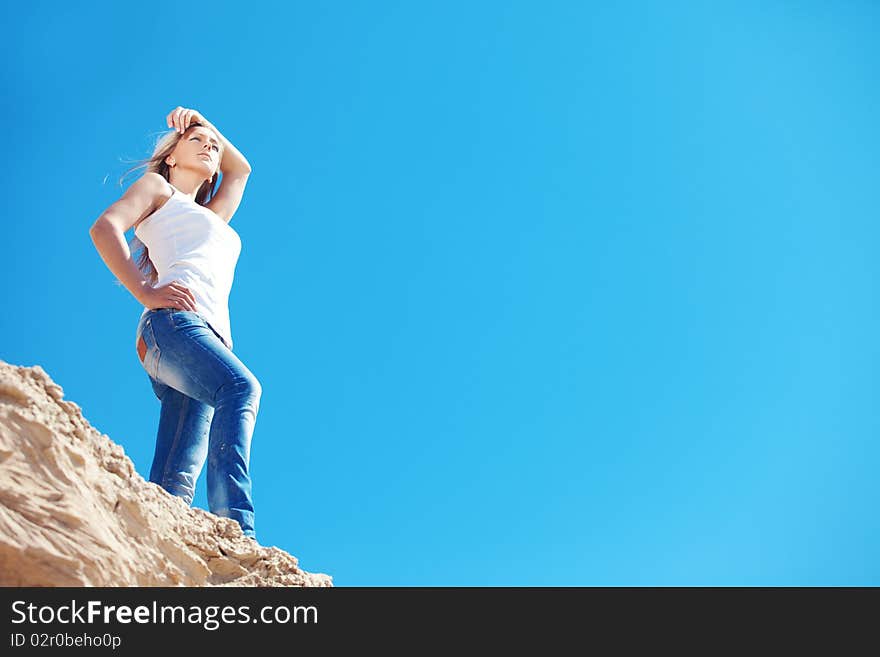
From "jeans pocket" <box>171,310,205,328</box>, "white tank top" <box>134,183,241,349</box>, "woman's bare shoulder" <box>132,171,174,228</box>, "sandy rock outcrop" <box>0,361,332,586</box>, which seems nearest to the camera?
"sandy rock outcrop" <box>0,361,332,586</box>

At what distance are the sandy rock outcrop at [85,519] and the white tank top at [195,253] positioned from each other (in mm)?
1183

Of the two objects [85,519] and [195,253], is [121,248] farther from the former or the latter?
[85,519]

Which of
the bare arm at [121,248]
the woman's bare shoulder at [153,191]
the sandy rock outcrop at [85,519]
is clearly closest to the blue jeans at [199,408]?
the bare arm at [121,248]

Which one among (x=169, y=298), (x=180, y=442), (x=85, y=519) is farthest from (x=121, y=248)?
(x=85, y=519)

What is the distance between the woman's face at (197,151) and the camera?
15.8ft

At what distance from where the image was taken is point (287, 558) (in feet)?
11.4

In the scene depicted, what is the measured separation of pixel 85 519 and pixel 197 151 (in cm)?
273

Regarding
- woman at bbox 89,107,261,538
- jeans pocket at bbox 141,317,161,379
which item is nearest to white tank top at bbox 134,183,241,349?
woman at bbox 89,107,261,538

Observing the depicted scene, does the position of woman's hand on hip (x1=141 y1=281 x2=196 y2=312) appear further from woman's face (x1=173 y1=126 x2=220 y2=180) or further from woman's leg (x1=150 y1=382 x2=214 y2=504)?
woman's face (x1=173 y1=126 x2=220 y2=180)

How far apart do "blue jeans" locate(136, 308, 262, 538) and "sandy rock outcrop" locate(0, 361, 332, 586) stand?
26 cm

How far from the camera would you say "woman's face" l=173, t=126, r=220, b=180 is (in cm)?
482

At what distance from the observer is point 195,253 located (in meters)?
4.29

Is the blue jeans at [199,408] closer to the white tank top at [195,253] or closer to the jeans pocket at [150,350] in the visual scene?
the jeans pocket at [150,350]
